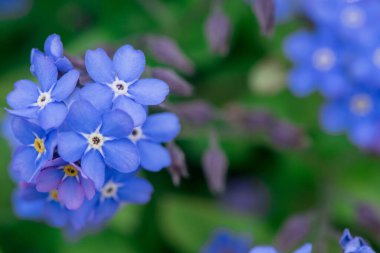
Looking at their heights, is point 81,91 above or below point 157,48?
below

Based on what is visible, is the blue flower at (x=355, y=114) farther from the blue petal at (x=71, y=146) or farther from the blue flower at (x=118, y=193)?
the blue petal at (x=71, y=146)

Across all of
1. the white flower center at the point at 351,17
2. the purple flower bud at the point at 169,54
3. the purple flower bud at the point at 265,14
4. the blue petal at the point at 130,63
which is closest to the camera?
the blue petal at the point at 130,63

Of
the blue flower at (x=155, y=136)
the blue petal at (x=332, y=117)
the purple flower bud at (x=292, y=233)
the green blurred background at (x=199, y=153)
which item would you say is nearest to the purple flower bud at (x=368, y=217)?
the purple flower bud at (x=292, y=233)

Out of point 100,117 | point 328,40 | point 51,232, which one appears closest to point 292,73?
point 328,40

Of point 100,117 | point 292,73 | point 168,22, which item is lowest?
point 100,117

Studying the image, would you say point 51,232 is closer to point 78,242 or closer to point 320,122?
point 78,242

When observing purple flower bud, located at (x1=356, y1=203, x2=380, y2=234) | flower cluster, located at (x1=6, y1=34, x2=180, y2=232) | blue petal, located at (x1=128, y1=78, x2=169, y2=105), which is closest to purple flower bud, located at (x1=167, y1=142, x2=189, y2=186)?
flower cluster, located at (x1=6, y1=34, x2=180, y2=232)

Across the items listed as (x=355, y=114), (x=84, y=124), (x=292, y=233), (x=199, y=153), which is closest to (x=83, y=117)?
(x=84, y=124)

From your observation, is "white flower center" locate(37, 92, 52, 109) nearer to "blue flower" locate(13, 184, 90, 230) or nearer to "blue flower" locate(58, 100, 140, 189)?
"blue flower" locate(58, 100, 140, 189)
